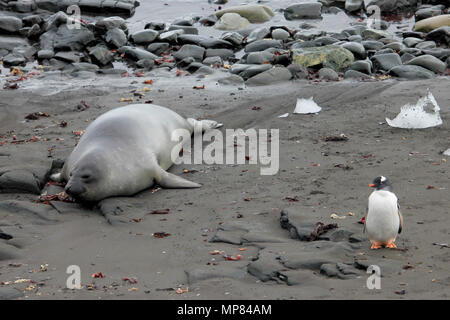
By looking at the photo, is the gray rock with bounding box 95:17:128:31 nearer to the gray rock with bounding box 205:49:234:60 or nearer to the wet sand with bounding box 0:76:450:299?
the gray rock with bounding box 205:49:234:60

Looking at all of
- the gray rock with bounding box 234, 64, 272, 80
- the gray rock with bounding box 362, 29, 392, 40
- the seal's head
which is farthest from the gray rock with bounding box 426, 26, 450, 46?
the seal's head

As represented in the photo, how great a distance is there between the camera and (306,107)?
9.80 m

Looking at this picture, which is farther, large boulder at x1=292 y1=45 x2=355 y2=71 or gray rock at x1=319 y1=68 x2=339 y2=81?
large boulder at x1=292 y1=45 x2=355 y2=71

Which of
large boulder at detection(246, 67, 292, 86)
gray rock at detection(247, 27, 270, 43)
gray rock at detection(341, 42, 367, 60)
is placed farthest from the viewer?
gray rock at detection(247, 27, 270, 43)

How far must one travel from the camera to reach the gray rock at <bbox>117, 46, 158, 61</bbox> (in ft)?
47.0

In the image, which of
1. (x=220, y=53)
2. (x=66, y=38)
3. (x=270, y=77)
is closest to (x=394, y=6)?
(x=220, y=53)

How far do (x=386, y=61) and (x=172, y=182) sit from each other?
21.9 feet

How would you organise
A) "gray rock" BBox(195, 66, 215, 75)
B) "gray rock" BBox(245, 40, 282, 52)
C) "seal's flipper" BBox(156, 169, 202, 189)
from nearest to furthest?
"seal's flipper" BBox(156, 169, 202, 189)
"gray rock" BBox(195, 66, 215, 75)
"gray rock" BBox(245, 40, 282, 52)

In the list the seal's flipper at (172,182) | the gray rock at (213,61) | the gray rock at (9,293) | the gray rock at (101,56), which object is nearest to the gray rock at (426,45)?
the gray rock at (213,61)

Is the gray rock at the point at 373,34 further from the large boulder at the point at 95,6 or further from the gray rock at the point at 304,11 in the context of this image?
the large boulder at the point at 95,6

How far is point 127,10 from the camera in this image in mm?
19453

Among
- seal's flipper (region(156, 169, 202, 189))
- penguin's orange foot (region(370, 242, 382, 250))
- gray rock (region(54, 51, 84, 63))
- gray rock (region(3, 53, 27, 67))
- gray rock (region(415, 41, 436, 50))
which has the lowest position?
gray rock (region(3, 53, 27, 67))

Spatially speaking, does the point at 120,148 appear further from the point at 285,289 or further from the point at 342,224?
the point at 285,289

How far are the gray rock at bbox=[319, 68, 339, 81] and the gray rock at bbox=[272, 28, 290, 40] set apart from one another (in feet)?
12.5
